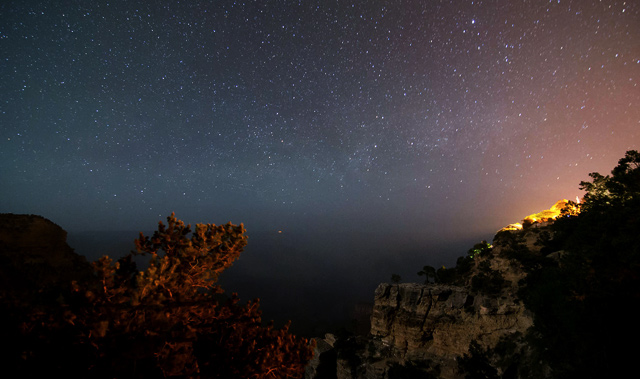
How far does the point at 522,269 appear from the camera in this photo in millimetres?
32406

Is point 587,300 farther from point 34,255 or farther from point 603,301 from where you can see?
point 34,255

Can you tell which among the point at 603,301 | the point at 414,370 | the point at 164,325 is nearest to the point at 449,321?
the point at 414,370

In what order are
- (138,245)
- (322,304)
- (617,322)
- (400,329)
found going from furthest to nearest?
(322,304) < (400,329) < (617,322) < (138,245)

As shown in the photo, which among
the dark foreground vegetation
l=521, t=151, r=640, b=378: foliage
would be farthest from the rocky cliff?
l=521, t=151, r=640, b=378: foliage

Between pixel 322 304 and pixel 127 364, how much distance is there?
194617 mm

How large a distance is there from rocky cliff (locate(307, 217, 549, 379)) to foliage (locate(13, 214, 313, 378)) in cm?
3344

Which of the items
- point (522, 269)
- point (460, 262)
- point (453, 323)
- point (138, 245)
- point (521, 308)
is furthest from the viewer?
point (460, 262)

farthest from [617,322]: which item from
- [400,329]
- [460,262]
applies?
[460,262]

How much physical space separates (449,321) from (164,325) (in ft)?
142

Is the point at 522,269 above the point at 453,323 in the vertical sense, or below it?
above

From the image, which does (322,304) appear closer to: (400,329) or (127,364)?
(400,329)

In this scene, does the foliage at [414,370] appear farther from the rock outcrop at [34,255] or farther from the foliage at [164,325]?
the rock outcrop at [34,255]

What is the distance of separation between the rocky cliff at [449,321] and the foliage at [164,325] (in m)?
33.4

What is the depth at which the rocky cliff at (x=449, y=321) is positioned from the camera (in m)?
31.1
